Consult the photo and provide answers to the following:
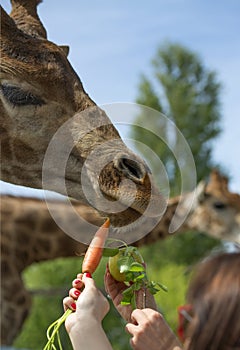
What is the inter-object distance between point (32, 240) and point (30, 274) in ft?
5.61

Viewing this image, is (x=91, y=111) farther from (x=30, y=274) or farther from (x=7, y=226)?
(x=30, y=274)

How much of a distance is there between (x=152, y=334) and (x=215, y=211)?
7764mm

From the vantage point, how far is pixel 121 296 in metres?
1.99

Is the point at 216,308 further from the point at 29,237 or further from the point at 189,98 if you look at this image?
the point at 189,98

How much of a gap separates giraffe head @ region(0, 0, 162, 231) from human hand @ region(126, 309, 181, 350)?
3.37 feet

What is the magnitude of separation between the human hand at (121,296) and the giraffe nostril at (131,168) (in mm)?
564

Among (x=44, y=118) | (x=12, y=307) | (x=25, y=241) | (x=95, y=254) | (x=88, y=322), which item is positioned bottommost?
(x=12, y=307)

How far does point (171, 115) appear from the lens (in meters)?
Result: 17.2

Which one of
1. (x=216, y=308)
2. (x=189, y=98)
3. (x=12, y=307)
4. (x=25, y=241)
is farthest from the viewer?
(x=189, y=98)

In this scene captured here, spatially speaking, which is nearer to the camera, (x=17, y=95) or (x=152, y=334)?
(x=152, y=334)

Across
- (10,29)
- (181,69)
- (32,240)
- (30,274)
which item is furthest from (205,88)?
(10,29)

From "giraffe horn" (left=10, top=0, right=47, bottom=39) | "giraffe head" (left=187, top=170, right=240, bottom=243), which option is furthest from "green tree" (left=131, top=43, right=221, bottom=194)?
"giraffe horn" (left=10, top=0, right=47, bottom=39)

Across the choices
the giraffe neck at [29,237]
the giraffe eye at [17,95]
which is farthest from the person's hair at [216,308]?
the giraffe neck at [29,237]

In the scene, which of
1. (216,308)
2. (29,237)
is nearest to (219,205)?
(29,237)
